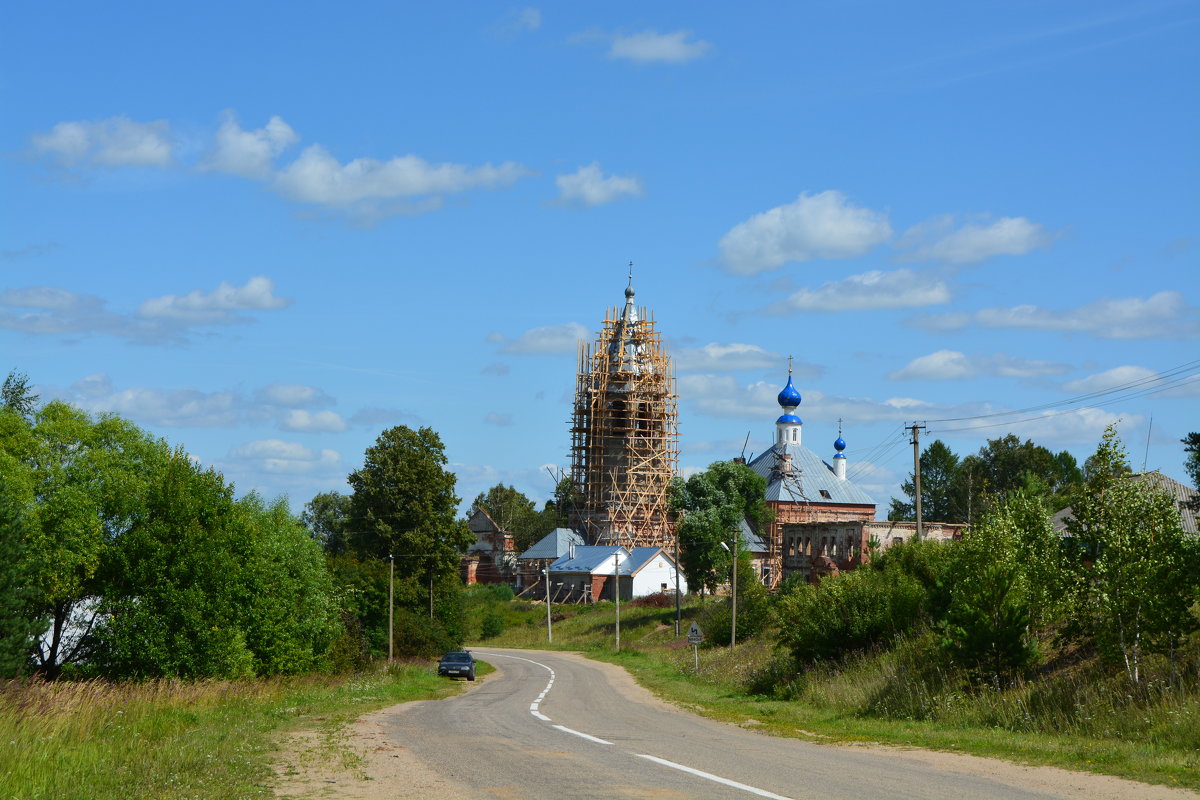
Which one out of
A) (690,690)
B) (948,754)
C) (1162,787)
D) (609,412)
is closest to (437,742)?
(948,754)

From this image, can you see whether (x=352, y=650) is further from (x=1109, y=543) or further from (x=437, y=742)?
(x=1109, y=543)

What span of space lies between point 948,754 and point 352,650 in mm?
34354

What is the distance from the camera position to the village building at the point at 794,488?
91250mm

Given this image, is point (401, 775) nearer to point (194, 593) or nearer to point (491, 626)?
point (194, 593)

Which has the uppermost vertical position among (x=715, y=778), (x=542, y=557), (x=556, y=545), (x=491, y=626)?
(x=556, y=545)

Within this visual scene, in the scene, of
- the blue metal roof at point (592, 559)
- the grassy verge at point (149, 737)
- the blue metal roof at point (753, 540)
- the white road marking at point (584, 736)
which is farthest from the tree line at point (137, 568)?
the blue metal roof at point (753, 540)

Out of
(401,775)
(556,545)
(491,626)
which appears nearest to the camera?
(401,775)

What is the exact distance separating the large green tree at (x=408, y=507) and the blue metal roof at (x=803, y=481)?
3666cm

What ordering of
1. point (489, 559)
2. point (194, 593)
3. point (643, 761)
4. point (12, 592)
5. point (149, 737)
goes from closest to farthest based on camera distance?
1. point (643, 761)
2. point (149, 737)
3. point (12, 592)
4. point (194, 593)
5. point (489, 559)

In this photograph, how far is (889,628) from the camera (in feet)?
100

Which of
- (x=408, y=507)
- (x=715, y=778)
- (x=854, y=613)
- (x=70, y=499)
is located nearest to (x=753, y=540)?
(x=408, y=507)

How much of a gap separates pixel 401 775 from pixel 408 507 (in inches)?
1947

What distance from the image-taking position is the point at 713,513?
81.4 m

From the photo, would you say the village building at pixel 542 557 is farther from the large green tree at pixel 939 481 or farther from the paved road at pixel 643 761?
the paved road at pixel 643 761
